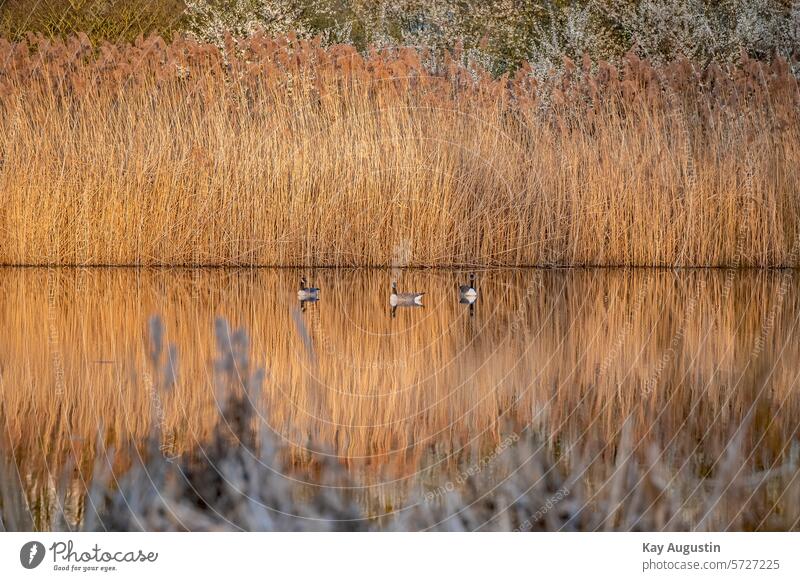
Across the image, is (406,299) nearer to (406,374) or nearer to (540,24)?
(406,374)

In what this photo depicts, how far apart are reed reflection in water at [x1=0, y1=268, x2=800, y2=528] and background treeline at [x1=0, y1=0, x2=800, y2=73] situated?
5.59m

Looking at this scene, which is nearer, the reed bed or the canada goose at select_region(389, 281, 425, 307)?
the canada goose at select_region(389, 281, 425, 307)

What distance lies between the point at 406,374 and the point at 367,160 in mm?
3576

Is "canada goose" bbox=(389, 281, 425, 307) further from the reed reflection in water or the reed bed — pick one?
the reed bed

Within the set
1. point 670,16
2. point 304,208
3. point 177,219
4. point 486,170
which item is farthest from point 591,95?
point 670,16

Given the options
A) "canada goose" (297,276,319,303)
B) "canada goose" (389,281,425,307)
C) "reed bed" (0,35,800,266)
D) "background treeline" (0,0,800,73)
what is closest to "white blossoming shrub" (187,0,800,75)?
"background treeline" (0,0,800,73)

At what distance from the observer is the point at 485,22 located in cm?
1212

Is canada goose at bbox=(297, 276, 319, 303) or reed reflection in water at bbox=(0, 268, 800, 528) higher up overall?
canada goose at bbox=(297, 276, 319, 303)

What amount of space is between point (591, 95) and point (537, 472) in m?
4.98

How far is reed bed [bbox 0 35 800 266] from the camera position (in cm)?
736

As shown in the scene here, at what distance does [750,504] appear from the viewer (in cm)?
283

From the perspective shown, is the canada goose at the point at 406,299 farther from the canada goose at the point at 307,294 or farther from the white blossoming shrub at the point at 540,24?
the white blossoming shrub at the point at 540,24

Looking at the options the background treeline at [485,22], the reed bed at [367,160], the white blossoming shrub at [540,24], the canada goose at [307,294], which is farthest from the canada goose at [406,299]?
the background treeline at [485,22]

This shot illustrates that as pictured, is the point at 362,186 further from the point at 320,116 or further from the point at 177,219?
the point at 177,219
